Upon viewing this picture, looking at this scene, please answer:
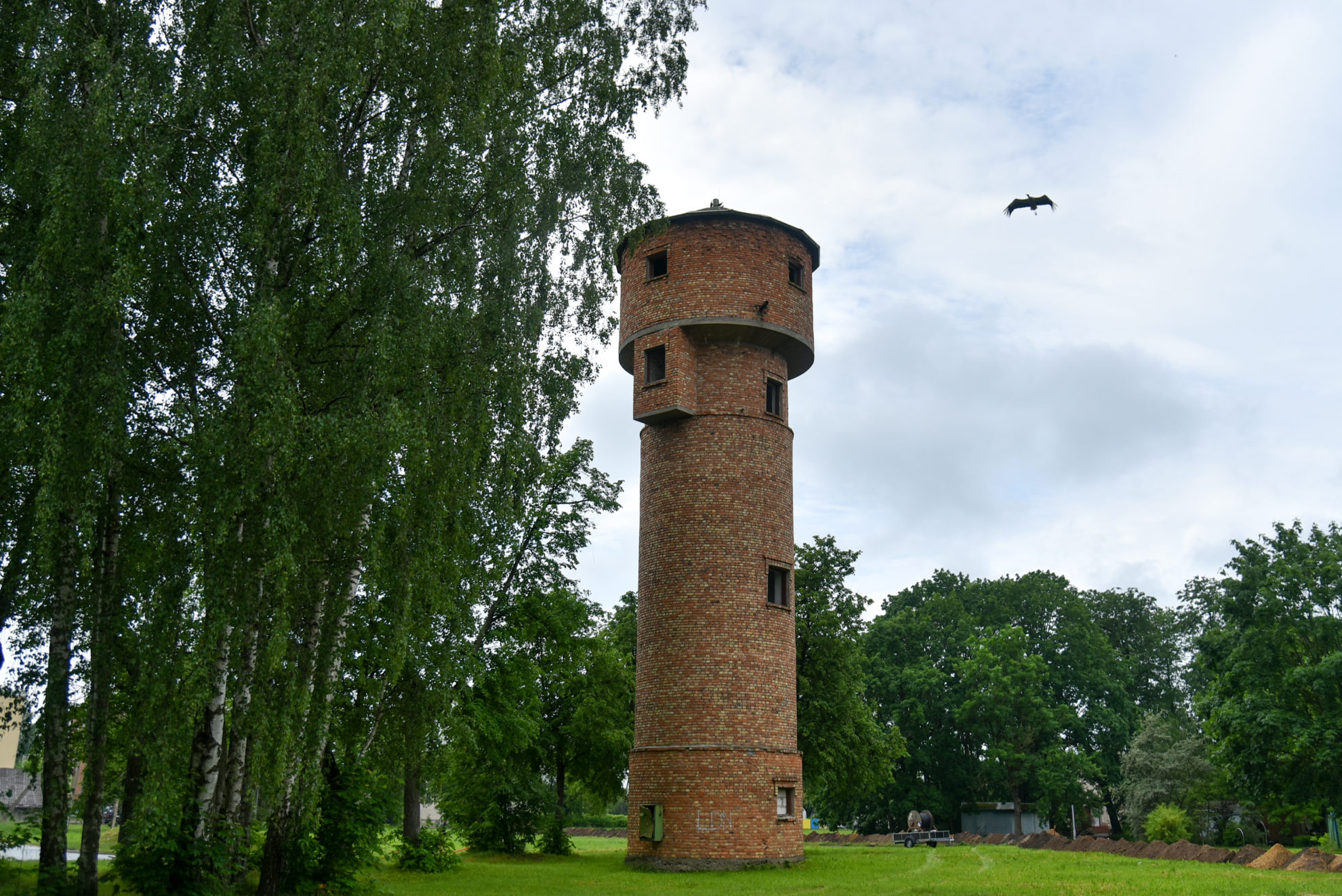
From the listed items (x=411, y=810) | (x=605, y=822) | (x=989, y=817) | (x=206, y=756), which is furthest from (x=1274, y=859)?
(x=605, y=822)

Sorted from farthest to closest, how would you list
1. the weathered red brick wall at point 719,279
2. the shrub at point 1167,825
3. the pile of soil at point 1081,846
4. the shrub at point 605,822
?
the shrub at point 605,822 → the shrub at point 1167,825 → the pile of soil at point 1081,846 → the weathered red brick wall at point 719,279

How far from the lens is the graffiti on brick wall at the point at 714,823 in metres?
19.4

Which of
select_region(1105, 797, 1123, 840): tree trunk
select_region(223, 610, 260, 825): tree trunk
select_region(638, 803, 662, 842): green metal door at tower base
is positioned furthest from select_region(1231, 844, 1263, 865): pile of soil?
select_region(1105, 797, 1123, 840): tree trunk

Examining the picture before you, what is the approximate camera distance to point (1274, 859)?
2091 cm

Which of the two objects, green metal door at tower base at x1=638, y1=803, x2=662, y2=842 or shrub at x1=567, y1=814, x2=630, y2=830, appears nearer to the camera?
green metal door at tower base at x1=638, y1=803, x2=662, y2=842

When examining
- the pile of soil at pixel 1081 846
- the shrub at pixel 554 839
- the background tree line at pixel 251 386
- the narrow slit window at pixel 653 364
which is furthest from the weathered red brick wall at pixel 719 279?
the pile of soil at pixel 1081 846

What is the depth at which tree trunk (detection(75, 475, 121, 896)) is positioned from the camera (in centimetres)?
1188

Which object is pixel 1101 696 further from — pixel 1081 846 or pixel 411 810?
pixel 411 810

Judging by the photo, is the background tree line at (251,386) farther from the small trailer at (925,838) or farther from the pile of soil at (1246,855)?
the small trailer at (925,838)

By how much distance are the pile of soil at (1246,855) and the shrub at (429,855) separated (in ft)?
55.5

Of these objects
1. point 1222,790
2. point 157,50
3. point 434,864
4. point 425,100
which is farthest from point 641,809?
point 1222,790

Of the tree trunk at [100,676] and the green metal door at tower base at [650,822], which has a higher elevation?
the tree trunk at [100,676]

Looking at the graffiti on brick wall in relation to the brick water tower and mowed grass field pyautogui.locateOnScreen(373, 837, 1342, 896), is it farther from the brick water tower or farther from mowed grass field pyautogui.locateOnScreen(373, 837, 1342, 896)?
mowed grass field pyautogui.locateOnScreen(373, 837, 1342, 896)

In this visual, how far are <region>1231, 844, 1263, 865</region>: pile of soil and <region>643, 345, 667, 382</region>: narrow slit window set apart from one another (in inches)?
639
